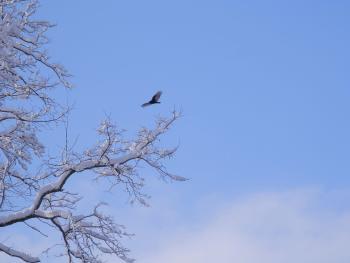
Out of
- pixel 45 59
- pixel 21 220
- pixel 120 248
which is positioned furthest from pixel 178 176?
pixel 45 59

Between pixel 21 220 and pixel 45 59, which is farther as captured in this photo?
pixel 45 59

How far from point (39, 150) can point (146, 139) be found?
211cm

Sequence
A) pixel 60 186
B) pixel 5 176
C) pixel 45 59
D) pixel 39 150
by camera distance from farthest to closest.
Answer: pixel 45 59
pixel 39 150
pixel 5 176
pixel 60 186

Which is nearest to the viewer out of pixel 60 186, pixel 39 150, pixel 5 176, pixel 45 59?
pixel 60 186

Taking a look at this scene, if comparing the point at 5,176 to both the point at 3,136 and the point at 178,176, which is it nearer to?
the point at 3,136

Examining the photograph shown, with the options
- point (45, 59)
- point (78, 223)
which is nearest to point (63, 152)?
point (78, 223)

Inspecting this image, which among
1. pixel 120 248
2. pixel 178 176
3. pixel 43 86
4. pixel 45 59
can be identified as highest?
pixel 45 59

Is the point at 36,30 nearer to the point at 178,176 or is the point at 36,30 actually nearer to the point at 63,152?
the point at 63,152

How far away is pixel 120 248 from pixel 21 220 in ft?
5.15

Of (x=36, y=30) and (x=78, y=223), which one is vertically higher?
(x=36, y=30)

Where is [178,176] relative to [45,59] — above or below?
below

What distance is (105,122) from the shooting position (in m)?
8.68

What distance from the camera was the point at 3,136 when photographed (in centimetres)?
910

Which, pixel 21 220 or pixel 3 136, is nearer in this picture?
pixel 21 220
